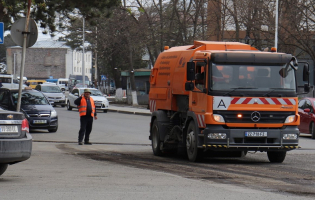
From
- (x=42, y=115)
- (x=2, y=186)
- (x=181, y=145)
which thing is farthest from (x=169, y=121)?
(x=42, y=115)

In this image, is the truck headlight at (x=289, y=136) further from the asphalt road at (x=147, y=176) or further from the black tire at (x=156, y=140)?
the black tire at (x=156, y=140)

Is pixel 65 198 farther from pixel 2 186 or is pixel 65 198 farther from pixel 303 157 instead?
pixel 303 157

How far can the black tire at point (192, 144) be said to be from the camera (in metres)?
13.8

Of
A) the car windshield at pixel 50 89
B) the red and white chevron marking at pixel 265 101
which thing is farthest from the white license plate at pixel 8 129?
the car windshield at pixel 50 89

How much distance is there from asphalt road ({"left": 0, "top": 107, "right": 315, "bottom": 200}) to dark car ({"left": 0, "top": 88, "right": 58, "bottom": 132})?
6.23 metres

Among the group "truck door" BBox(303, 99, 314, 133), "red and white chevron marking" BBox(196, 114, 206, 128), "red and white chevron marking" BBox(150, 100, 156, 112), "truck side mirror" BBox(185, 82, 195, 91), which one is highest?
"truck side mirror" BBox(185, 82, 195, 91)

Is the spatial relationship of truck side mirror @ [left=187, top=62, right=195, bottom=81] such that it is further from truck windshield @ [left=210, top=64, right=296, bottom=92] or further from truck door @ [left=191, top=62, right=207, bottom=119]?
truck windshield @ [left=210, top=64, right=296, bottom=92]

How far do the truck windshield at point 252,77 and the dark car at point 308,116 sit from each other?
996 cm

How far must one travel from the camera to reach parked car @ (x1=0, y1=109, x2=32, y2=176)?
9.60 meters

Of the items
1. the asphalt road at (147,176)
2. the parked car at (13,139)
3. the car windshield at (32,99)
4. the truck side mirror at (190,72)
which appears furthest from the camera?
the car windshield at (32,99)

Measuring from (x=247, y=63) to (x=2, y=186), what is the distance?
6.31 m

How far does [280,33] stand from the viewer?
38.0 metres

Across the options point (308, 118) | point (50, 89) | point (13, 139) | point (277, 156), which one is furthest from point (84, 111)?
point (50, 89)

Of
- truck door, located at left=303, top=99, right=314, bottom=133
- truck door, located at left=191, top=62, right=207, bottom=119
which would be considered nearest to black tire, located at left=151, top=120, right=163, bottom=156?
truck door, located at left=191, top=62, right=207, bottom=119
